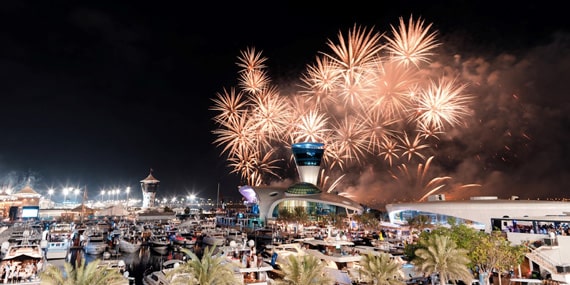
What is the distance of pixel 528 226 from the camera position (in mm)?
44938

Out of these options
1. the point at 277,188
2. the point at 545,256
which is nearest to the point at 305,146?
the point at 277,188

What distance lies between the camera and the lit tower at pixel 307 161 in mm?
136375

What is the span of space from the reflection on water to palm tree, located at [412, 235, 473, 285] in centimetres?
4094

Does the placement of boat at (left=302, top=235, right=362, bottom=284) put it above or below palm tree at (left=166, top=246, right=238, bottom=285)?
below

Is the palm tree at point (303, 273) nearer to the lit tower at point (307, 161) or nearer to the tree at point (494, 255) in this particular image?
the tree at point (494, 255)

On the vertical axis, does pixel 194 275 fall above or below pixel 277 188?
below

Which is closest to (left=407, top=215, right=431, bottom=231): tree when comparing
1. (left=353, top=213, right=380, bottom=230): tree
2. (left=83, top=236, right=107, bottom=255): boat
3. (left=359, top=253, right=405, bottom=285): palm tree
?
(left=353, top=213, right=380, bottom=230): tree

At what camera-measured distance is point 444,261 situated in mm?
25141

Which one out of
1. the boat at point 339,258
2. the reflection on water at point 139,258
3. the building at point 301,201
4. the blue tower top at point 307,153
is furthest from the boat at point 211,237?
the blue tower top at point 307,153

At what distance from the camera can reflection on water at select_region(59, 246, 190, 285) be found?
5394 cm

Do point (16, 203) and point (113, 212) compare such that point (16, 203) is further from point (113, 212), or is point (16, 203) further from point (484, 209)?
point (484, 209)

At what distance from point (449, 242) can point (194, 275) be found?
20.0 m

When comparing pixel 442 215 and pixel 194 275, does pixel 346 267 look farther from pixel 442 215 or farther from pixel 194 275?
pixel 442 215

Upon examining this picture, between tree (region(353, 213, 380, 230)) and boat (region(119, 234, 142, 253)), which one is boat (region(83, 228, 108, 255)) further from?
tree (region(353, 213, 380, 230))
